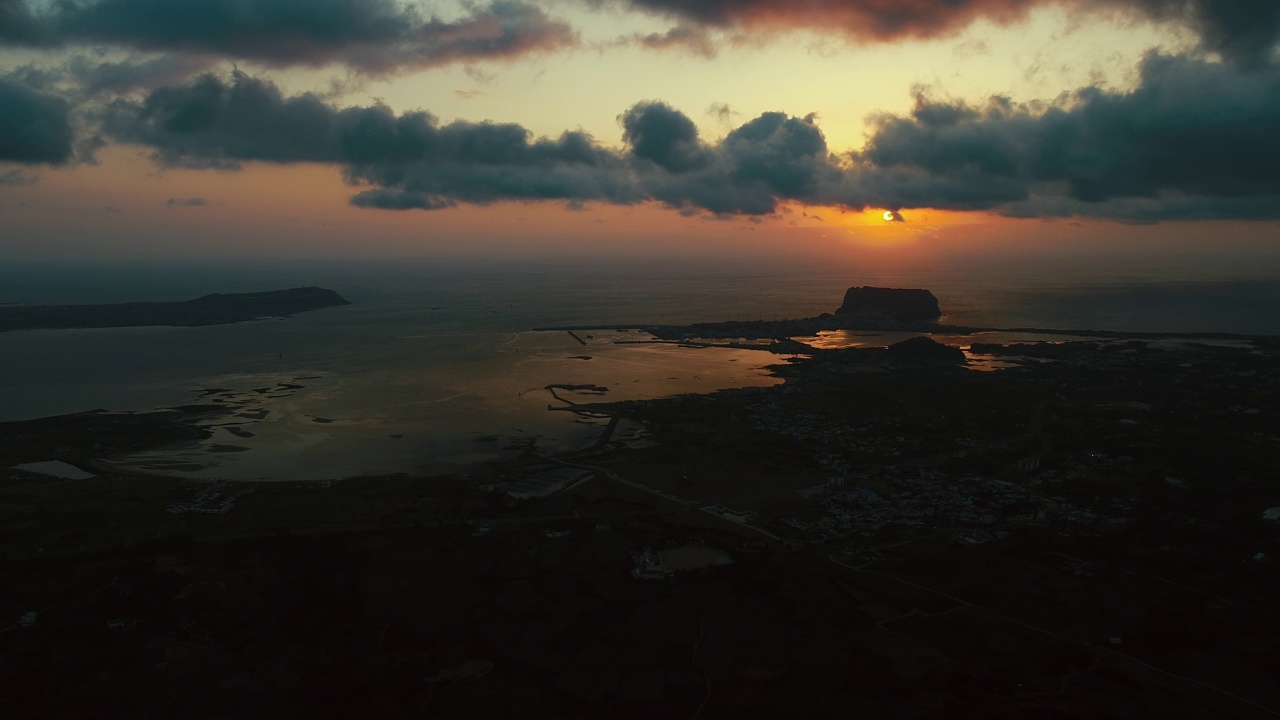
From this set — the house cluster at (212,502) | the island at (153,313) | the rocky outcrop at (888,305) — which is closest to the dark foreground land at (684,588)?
the house cluster at (212,502)

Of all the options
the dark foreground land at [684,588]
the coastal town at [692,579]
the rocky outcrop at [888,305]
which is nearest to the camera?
the dark foreground land at [684,588]

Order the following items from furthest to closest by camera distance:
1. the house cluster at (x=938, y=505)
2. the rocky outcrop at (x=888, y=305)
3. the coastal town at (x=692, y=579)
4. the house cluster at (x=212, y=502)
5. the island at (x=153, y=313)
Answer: the island at (x=153, y=313) → the rocky outcrop at (x=888, y=305) → the house cluster at (x=212, y=502) → the house cluster at (x=938, y=505) → the coastal town at (x=692, y=579)

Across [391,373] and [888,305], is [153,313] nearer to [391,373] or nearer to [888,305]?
[391,373]

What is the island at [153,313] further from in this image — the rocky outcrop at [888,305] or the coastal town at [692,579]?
the rocky outcrop at [888,305]

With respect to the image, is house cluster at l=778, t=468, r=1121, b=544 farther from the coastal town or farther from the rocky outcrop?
the rocky outcrop

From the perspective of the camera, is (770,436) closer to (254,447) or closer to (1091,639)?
(1091,639)

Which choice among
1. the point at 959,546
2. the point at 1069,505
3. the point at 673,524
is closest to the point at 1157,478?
the point at 1069,505

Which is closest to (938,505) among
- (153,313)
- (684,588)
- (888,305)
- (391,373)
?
(684,588)
